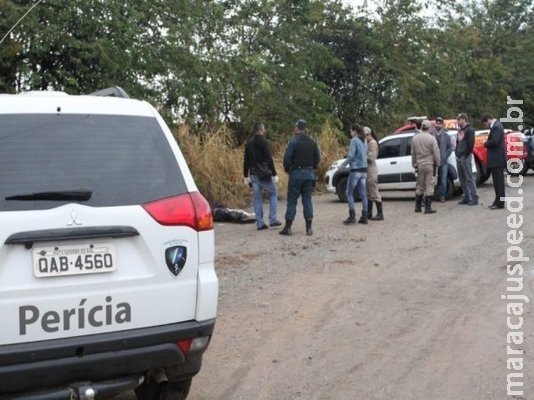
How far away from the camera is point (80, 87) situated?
13156mm

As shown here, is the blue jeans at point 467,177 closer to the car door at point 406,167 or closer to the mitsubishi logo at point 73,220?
the car door at point 406,167

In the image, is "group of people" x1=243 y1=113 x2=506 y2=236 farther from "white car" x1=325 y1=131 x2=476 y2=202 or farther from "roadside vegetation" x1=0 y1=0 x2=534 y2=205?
"roadside vegetation" x1=0 y1=0 x2=534 y2=205

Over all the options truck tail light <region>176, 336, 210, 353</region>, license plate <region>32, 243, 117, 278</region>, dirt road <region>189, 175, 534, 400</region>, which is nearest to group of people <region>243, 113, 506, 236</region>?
dirt road <region>189, 175, 534, 400</region>

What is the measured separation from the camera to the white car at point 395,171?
50.6 feet

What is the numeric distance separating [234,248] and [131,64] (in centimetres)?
536

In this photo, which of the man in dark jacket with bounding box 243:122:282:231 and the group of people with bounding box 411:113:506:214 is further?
the group of people with bounding box 411:113:506:214

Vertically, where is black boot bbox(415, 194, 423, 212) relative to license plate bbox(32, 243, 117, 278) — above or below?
below

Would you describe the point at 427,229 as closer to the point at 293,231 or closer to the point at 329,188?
the point at 293,231

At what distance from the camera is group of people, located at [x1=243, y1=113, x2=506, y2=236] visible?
10.6 m

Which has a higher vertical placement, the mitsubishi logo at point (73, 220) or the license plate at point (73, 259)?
the mitsubishi logo at point (73, 220)

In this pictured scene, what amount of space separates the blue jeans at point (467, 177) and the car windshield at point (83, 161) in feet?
36.2

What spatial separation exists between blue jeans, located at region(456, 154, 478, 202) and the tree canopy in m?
5.64

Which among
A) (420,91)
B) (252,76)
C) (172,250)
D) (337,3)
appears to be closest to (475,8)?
(420,91)

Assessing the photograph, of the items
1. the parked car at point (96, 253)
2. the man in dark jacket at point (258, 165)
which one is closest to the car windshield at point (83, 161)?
the parked car at point (96, 253)
